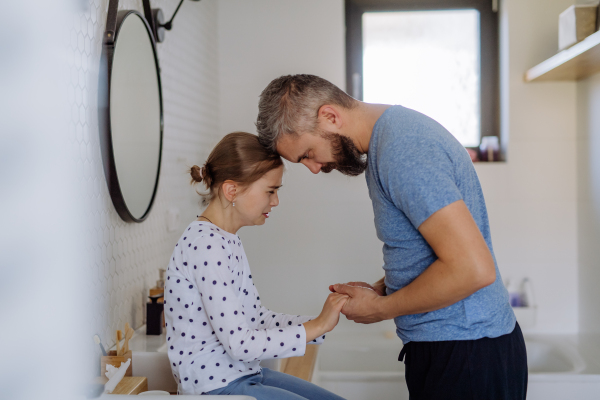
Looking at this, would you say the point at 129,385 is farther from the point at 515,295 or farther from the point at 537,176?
the point at 537,176

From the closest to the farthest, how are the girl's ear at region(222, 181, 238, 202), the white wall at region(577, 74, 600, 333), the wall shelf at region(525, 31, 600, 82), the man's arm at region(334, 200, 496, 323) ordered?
1. the man's arm at region(334, 200, 496, 323)
2. the girl's ear at region(222, 181, 238, 202)
3. the wall shelf at region(525, 31, 600, 82)
4. the white wall at region(577, 74, 600, 333)

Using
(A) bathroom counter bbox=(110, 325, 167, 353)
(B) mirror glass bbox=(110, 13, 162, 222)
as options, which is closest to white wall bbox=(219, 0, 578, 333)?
(B) mirror glass bbox=(110, 13, 162, 222)

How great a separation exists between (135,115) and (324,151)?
0.65 m

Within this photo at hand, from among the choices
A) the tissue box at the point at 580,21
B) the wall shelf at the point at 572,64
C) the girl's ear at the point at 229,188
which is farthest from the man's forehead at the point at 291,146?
the tissue box at the point at 580,21

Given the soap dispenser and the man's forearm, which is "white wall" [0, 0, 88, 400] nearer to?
the man's forearm

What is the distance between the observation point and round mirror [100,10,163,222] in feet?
4.16

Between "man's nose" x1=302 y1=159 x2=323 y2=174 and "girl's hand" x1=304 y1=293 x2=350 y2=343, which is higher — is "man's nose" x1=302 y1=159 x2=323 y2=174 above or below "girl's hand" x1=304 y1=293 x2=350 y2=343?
above

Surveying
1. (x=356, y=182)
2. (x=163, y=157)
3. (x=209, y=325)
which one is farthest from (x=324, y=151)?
(x=356, y=182)

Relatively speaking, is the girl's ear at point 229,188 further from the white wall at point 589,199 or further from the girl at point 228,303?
the white wall at point 589,199

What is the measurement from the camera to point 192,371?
1053 millimetres

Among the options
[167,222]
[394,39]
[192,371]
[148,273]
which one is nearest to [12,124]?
[192,371]

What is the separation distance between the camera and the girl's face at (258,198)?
119cm

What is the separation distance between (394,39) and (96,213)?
79.3 inches

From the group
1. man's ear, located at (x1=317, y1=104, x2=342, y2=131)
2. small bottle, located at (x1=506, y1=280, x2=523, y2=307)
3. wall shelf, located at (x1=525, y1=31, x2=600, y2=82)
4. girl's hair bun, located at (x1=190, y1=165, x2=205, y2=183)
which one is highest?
wall shelf, located at (x1=525, y1=31, x2=600, y2=82)
